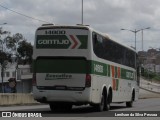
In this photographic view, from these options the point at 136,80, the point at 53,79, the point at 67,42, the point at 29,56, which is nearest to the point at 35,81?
the point at 53,79

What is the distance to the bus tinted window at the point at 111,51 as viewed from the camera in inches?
952

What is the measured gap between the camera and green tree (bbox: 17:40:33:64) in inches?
3211

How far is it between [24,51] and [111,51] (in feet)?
185

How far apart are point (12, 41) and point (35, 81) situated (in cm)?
5600

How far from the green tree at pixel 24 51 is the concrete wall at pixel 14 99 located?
144 feet

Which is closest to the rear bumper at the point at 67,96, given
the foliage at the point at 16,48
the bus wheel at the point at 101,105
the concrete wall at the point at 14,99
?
the bus wheel at the point at 101,105

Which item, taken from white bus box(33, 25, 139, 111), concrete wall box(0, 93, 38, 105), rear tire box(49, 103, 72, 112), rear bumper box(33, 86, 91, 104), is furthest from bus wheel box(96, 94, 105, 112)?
concrete wall box(0, 93, 38, 105)

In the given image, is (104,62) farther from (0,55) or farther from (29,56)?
(29,56)

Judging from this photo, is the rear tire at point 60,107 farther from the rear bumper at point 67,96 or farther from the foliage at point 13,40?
the foliage at point 13,40

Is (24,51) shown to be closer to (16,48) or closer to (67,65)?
(16,48)

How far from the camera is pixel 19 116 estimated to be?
20.0 m

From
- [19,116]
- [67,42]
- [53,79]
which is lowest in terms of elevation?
[19,116]

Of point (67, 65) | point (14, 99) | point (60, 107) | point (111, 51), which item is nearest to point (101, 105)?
point (60, 107)

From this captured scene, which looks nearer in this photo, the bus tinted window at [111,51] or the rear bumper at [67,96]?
the rear bumper at [67,96]
